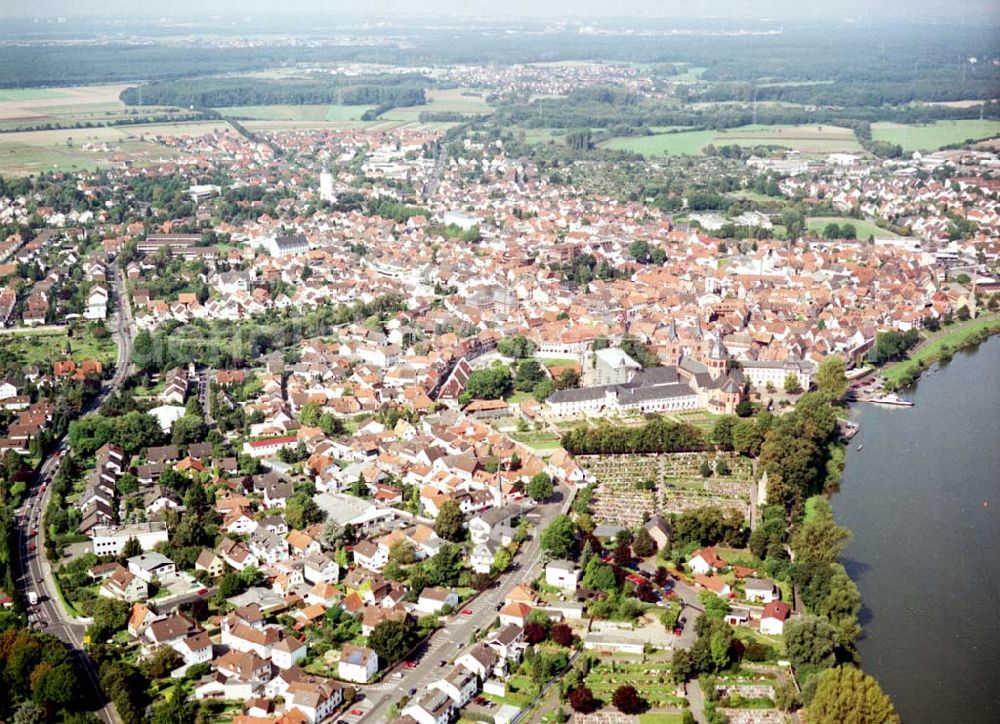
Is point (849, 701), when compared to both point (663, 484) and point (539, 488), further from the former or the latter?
point (663, 484)

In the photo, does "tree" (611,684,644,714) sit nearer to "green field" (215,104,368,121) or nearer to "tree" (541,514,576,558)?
"tree" (541,514,576,558)

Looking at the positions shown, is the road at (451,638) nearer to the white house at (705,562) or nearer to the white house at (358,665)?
the white house at (358,665)

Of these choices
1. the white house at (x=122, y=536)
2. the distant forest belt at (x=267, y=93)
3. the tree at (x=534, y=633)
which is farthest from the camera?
the distant forest belt at (x=267, y=93)

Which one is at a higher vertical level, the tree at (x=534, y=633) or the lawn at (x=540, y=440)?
the tree at (x=534, y=633)

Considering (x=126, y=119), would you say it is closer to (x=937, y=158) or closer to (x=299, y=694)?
(x=937, y=158)

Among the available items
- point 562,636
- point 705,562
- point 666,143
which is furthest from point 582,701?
point 666,143

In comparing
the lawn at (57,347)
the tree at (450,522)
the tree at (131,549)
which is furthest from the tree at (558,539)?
the lawn at (57,347)
